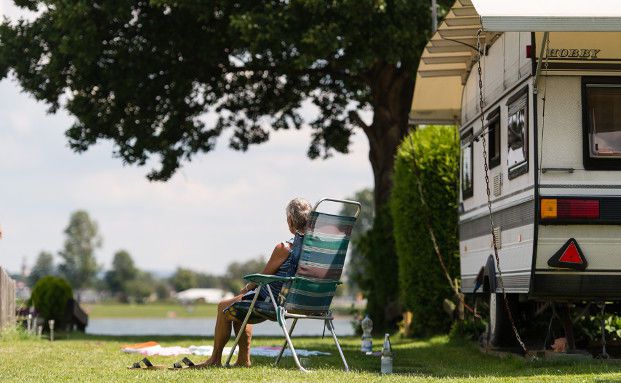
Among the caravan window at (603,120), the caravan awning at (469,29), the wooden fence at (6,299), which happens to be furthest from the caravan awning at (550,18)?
the wooden fence at (6,299)

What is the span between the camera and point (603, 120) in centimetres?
874

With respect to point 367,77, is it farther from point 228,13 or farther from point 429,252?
point 429,252

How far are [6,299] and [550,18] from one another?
9672 mm

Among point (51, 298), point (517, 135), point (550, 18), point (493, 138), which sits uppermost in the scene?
point (550, 18)

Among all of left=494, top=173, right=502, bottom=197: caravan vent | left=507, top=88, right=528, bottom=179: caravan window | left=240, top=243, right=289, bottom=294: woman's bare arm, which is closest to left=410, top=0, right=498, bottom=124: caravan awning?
left=507, top=88, right=528, bottom=179: caravan window

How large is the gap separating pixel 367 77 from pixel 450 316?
567cm

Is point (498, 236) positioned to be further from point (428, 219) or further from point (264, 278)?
point (428, 219)

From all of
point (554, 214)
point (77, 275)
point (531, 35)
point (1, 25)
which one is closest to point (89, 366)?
point (554, 214)

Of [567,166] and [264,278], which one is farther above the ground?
[567,166]

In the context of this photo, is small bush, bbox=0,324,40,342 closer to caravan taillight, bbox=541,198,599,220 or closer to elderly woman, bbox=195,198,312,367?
elderly woman, bbox=195,198,312,367

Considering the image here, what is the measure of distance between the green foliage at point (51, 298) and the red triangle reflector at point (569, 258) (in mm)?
11033

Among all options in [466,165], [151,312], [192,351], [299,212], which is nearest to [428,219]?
[466,165]

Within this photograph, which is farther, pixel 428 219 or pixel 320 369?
pixel 428 219

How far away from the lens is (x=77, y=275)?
131875 mm
